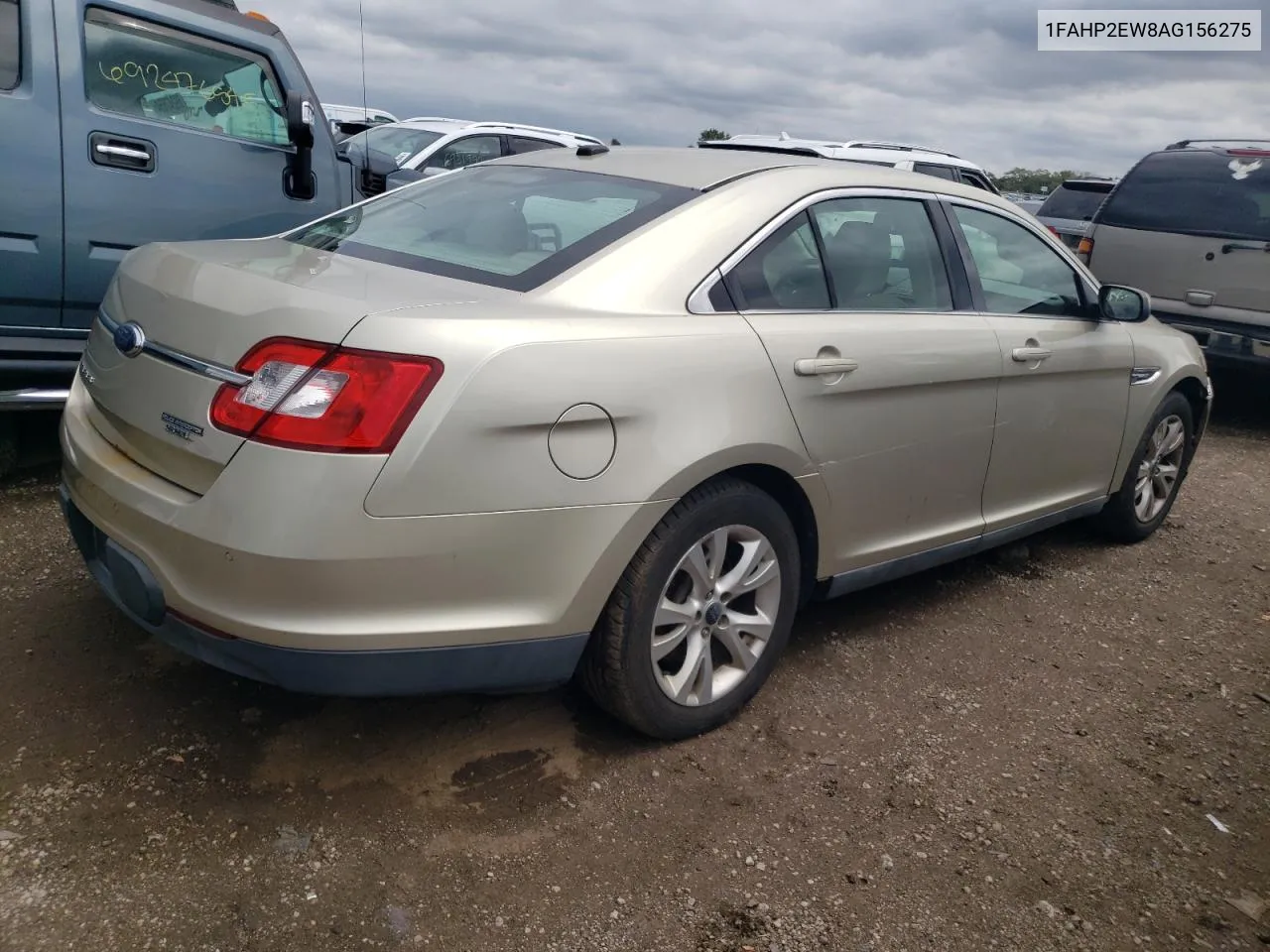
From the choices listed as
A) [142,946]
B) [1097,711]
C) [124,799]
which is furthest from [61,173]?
[1097,711]

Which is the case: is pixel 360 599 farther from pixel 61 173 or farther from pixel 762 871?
pixel 61 173

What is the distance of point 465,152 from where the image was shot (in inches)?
401

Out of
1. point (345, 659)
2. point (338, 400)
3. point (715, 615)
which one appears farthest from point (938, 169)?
point (345, 659)

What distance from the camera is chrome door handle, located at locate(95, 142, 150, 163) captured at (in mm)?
4359

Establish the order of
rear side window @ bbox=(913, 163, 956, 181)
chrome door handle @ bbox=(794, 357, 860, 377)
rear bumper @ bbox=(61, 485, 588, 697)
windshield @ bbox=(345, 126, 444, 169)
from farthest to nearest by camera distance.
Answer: rear side window @ bbox=(913, 163, 956, 181)
windshield @ bbox=(345, 126, 444, 169)
chrome door handle @ bbox=(794, 357, 860, 377)
rear bumper @ bbox=(61, 485, 588, 697)

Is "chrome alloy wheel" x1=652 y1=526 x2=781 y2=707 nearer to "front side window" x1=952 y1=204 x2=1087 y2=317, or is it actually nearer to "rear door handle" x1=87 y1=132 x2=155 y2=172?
"front side window" x1=952 y1=204 x2=1087 y2=317

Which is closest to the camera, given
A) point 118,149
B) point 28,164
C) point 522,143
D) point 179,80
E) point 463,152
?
point 28,164

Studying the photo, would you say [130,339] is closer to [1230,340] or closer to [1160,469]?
[1160,469]

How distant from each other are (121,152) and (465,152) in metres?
6.03

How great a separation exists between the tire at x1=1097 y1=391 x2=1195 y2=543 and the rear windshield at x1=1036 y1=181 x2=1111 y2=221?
790 cm

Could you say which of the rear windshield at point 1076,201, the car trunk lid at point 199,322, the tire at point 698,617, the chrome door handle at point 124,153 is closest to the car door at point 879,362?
the tire at point 698,617

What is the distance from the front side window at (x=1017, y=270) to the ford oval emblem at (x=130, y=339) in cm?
260

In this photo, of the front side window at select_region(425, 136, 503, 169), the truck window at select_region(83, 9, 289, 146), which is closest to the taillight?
the truck window at select_region(83, 9, 289, 146)

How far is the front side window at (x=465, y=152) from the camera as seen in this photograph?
9781 millimetres
